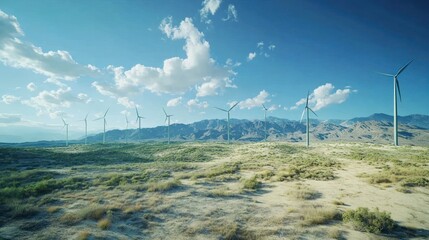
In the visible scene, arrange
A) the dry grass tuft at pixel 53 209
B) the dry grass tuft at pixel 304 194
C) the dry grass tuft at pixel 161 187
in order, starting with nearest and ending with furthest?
the dry grass tuft at pixel 53 209 → the dry grass tuft at pixel 304 194 → the dry grass tuft at pixel 161 187

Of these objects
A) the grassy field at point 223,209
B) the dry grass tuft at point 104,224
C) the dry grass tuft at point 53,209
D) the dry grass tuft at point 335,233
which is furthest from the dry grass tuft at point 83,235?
the dry grass tuft at point 335,233

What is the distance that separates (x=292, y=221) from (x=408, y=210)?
27.0ft

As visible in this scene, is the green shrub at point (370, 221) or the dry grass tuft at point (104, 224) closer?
the green shrub at point (370, 221)

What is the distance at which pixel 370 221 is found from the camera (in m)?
13.1

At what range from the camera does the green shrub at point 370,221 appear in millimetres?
12602

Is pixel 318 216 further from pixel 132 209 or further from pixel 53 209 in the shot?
pixel 53 209

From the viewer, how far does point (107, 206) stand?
53.0 ft

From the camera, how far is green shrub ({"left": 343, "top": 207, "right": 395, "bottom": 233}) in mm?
12602

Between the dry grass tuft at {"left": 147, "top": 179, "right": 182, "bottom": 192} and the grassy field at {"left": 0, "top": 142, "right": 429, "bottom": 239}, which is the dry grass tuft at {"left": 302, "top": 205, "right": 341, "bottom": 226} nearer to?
the grassy field at {"left": 0, "top": 142, "right": 429, "bottom": 239}

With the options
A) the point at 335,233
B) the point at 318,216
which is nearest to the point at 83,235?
the point at 335,233

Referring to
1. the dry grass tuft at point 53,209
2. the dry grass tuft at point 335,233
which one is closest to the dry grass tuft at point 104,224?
the dry grass tuft at point 53,209

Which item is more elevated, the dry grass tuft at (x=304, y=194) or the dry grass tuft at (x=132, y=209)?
the dry grass tuft at (x=304, y=194)

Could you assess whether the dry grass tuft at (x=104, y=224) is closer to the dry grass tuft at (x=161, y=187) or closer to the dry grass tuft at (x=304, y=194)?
the dry grass tuft at (x=161, y=187)

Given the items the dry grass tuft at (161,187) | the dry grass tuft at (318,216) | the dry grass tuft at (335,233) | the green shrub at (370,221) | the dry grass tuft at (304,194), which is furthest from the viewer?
the dry grass tuft at (161,187)
